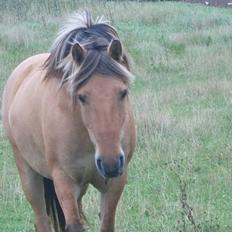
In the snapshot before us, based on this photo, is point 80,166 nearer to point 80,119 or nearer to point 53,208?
point 80,119

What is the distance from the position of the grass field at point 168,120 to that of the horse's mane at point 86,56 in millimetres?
331

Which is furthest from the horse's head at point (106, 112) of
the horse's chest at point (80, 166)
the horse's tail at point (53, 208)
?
the horse's tail at point (53, 208)

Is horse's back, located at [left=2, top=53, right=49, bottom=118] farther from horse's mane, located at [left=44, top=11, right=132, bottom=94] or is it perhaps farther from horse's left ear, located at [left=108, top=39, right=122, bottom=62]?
horse's left ear, located at [left=108, top=39, right=122, bottom=62]

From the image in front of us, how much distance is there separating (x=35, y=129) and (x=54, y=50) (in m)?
0.59

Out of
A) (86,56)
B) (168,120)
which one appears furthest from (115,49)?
(168,120)

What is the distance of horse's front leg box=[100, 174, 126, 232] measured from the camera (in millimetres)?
5188

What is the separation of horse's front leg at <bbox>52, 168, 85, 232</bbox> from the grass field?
847mm

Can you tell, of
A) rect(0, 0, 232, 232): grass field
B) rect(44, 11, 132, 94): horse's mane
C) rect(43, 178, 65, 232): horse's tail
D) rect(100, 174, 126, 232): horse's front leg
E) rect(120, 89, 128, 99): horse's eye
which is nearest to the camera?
rect(120, 89, 128, 99): horse's eye

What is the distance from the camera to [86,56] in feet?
16.0

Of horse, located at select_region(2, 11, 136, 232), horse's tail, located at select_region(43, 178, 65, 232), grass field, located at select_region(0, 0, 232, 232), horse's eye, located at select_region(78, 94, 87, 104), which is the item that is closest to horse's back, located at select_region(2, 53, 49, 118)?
horse, located at select_region(2, 11, 136, 232)

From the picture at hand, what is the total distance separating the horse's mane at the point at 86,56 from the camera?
4809 mm

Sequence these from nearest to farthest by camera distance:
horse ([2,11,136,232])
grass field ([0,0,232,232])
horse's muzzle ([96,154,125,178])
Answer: horse's muzzle ([96,154,125,178]), horse ([2,11,136,232]), grass field ([0,0,232,232])

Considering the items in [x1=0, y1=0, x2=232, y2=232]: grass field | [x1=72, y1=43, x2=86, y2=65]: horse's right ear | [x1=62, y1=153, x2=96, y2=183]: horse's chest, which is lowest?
[x1=0, y1=0, x2=232, y2=232]: grass field

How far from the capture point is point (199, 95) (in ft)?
38.4
